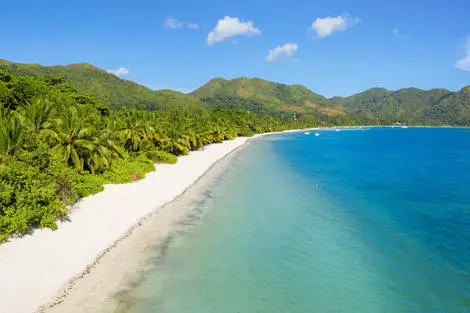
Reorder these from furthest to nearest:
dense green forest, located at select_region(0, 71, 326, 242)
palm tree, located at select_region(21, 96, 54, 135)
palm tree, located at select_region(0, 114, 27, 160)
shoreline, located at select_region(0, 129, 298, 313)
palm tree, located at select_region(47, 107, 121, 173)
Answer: palm tree, located at select_region(47, 107, 121, 173), palm tree, located at select_region(21, 96, 54, 135), palm tree, located at select_region(0, 114, 27, 160), dense green forest, located at select_region(0, 71, 326, 242), shoreline, located at select_region(0, 129, 298, 313)

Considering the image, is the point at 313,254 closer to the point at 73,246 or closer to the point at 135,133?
the point at 73,246

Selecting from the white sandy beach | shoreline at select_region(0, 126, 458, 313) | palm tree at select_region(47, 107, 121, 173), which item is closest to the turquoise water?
shoreline at select_region(0, 126, 458, 313)

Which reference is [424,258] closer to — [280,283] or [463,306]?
[463,306]

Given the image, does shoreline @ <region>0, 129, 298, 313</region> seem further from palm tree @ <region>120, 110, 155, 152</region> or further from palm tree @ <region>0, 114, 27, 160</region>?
palm tree @ <region>120, 110, 155, 152</region>

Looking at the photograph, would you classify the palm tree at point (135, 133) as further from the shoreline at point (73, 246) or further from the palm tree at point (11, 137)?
the palm tree at point (11, 137)

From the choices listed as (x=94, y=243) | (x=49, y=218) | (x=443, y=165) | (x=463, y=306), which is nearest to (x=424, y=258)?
(x=463, y=306)

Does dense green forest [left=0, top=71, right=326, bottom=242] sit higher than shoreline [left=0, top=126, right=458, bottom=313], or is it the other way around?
dense green forest [left=0, top=71, right=326, bottom=242]

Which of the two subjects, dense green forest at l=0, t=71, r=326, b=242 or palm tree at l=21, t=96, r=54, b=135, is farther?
palm tree at l=21, t=96, r=54, b=135

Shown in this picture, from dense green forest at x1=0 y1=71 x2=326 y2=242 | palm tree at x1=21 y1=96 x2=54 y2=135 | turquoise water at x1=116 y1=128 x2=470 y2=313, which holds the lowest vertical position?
turquoise water at x1=116 y1=128 x2=470 y2=313
